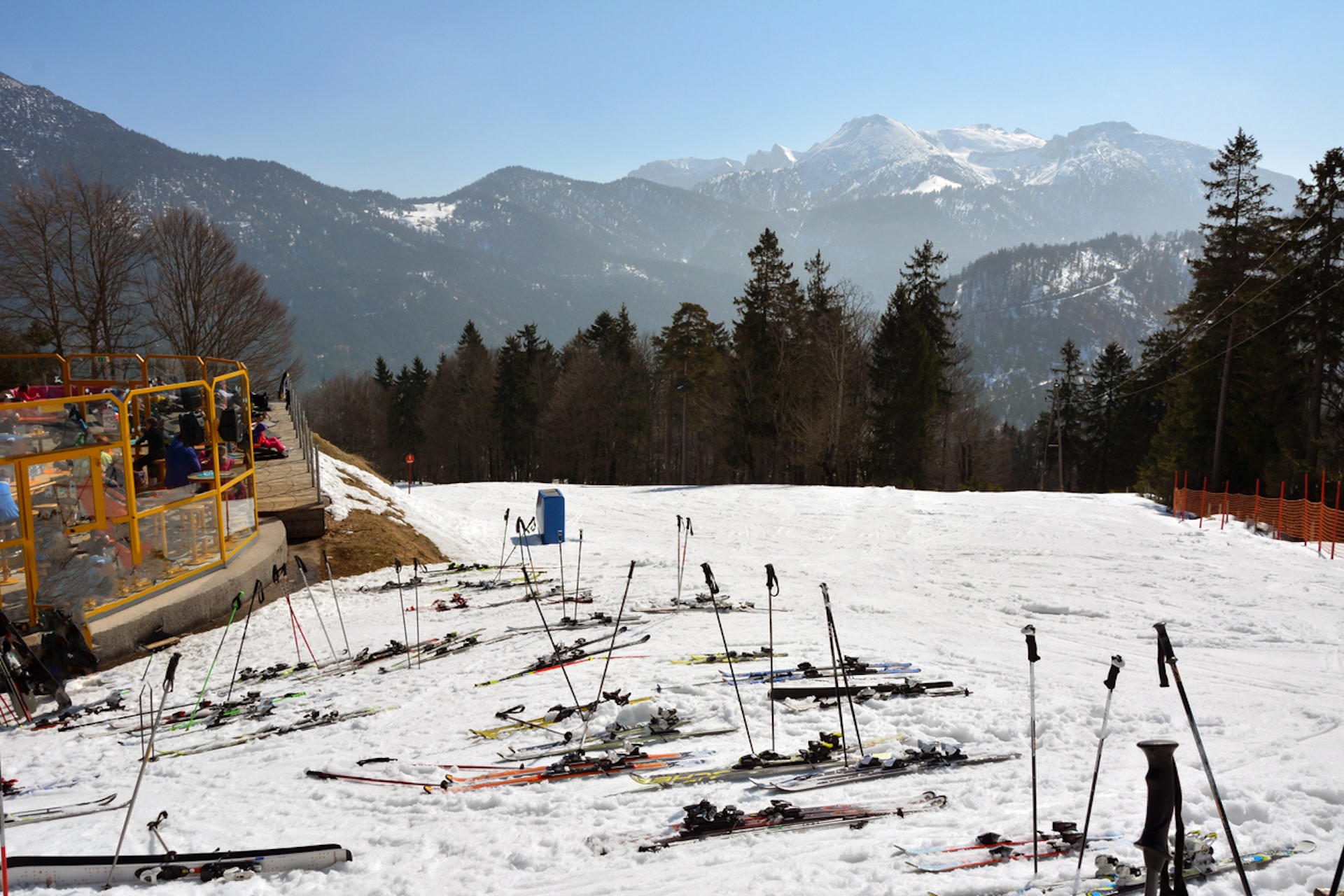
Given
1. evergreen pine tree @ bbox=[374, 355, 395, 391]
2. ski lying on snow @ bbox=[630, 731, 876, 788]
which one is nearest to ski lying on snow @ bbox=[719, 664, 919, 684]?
ski lying on snow @ bbox=[630, 731, 876, 788]

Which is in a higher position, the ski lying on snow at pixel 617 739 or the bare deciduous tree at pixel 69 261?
the bare deciduous tree at pixel 69 261

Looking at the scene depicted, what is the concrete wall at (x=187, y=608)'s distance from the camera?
9398 millimetres

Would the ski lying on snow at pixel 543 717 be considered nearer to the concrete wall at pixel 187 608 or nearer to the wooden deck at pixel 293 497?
the concrete wall at pixel 187 608

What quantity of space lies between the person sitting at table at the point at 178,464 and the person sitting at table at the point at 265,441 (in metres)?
7.81

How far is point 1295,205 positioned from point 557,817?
36411 mm

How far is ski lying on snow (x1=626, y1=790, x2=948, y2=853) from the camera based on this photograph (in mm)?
5223

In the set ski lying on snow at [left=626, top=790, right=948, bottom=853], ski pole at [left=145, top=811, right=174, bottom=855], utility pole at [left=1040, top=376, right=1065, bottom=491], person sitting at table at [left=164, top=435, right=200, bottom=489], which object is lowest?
ski pole at [left=145, top=811, right=174, bottom=855]

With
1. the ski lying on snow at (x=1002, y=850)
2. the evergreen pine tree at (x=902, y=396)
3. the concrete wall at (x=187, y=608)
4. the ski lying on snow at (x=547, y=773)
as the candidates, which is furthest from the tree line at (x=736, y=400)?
the ski lying on snow at (x=1002, y=850)

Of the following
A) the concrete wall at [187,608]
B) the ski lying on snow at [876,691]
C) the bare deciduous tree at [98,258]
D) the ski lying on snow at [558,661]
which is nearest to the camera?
the ski lying on snow at [876,691]

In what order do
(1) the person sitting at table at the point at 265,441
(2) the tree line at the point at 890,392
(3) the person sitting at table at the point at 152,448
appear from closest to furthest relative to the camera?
(3) the person sitting at table at the point at 152,448 < (1) the person sitting at table at the point at 265,441 < (2) the tree line at the point at 890,392

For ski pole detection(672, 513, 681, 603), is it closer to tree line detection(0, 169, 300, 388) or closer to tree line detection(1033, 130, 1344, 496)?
tree line detection(1033, 130, 1344, 496)

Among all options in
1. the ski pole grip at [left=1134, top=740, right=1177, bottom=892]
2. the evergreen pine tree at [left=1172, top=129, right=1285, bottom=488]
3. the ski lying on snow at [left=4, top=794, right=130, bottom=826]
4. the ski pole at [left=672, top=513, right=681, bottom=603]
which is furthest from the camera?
the evergreen pine tree at [left=1172, top=129, right=1285, bottom=488]

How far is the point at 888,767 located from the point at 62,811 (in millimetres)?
6494

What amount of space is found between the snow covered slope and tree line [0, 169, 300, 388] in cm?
2305
